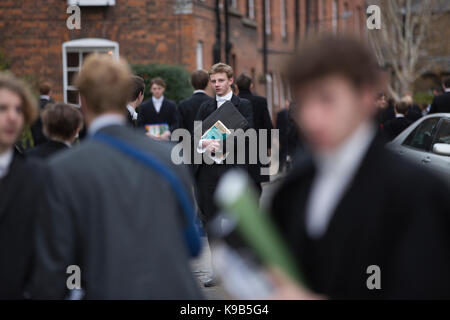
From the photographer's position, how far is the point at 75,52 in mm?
22484

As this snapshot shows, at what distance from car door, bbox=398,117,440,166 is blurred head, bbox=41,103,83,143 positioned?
6388 millimetres

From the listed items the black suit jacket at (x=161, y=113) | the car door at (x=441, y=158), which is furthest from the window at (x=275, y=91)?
the car door at (x=441, y=158)

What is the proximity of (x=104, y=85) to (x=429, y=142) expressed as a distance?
8035mm

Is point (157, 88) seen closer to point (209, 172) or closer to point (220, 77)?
point (220, 77)

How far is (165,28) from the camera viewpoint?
22.5m

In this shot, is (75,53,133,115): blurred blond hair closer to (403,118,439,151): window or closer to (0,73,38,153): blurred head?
(0,73,38,153): blurred head

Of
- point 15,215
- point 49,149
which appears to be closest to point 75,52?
point 49,149

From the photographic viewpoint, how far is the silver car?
386 inches

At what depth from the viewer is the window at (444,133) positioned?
10.5 metres

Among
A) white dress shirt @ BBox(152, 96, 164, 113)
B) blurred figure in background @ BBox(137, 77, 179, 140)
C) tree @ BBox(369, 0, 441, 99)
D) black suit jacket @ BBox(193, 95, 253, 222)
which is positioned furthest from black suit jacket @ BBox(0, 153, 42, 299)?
tree @ BBox(369, 0, 441, 99)
